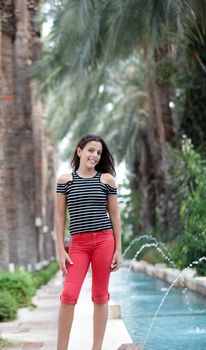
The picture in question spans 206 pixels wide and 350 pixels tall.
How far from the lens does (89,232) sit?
5.56 meters

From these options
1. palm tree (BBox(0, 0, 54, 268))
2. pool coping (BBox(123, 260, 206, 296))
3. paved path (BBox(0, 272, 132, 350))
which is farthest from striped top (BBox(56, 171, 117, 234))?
palm tree (BBox(0, 0, 54, 268))

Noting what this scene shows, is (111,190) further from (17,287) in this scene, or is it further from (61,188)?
(17,287)

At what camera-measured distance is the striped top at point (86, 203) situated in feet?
18.3

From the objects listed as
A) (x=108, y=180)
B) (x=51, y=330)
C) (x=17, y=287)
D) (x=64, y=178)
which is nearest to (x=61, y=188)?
(x=64, y=178)

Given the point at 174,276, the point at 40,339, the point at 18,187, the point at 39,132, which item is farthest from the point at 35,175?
the point at 40,339

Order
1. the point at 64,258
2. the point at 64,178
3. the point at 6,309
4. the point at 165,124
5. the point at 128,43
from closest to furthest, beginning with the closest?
1. the point at 64,258
2. the point at 64,178
3. the point at 6,309
4. the point at 128,43
5. the point at 165,124

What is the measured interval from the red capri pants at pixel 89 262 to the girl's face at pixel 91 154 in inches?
19.6

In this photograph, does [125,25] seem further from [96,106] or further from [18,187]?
[96,106]

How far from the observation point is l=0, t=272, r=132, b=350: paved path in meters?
6.69

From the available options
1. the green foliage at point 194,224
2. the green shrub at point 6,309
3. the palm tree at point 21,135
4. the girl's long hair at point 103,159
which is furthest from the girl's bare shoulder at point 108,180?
the palm tree at point 21,135

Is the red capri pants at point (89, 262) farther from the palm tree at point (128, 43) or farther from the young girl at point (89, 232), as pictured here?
the palm tree at point (128, 43)

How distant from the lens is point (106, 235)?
18.4 ft

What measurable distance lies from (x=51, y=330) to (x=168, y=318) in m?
1.50

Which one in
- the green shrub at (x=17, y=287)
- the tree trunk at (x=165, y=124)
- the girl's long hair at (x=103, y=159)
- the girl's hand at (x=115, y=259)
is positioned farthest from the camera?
the tree trunk at (x=165, y=124)
